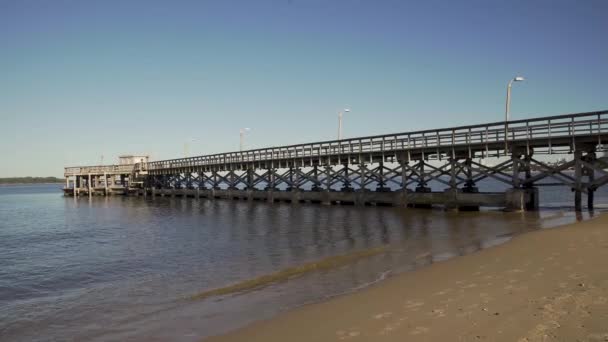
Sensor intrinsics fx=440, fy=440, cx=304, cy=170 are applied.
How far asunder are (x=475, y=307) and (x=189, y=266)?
9.05 metres

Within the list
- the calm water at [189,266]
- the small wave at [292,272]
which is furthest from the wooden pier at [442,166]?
the small wave at [292,272]

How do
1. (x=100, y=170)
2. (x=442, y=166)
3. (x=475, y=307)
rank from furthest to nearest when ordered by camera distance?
Answer: (x=100, y=170)
(x=442, y=166)
(x=475, y=307)

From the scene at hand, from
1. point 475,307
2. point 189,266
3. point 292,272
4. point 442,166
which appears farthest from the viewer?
point 442,166

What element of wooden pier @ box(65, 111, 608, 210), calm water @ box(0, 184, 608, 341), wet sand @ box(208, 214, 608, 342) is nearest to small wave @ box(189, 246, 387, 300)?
calm water @ box(0, 184, 608, 341)

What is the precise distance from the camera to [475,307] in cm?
593

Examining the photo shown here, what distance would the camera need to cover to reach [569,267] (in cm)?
771

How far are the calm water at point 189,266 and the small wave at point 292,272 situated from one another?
13.7 inches

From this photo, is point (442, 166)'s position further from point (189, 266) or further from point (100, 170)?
point (100, 170)

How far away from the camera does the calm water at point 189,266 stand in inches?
305

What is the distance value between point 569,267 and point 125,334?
759 centimetres

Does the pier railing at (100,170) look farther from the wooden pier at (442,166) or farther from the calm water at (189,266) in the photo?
the calm water at (189,266)

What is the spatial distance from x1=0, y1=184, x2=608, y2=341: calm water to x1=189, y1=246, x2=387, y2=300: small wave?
0.35m

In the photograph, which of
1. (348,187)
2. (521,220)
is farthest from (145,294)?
(348,187)

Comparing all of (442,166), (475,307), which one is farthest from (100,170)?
(475,307)
